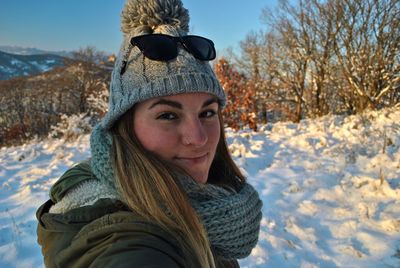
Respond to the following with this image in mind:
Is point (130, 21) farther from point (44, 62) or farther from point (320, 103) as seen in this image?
point (44, 62)

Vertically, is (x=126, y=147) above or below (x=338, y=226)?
above

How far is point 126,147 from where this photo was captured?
3.59ft

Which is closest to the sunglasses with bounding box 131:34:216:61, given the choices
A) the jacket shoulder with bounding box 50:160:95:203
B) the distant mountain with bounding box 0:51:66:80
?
the jacket shoulder with bounding box 50:160:95:203

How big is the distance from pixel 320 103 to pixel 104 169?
15.4m

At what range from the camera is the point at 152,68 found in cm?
113

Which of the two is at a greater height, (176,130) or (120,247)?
(176,130)

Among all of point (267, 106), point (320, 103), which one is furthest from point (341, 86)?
point (267, 106)

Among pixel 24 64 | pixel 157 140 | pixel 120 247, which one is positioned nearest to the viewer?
pixel 120 247

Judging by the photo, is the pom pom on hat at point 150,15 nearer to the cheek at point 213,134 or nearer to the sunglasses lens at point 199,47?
the sunglasses lens at point 199,47

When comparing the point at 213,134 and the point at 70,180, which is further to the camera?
the point at 213,134

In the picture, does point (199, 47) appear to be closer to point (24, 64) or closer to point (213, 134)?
point (213, 134)

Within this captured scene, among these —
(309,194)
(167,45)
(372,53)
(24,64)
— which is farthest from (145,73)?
(24,64)

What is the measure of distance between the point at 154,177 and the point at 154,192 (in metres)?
0.05

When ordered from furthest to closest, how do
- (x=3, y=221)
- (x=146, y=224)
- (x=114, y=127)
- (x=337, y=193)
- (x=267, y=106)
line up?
(x=267, y=106), (x=337, y=193), (x=3, y=221), (x=114, y=127), (x=146, y=224)
